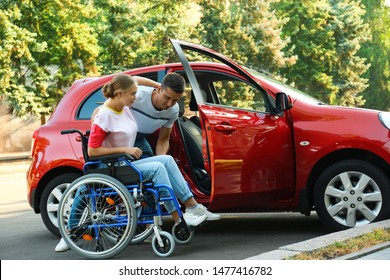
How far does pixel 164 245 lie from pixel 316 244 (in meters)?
1.27

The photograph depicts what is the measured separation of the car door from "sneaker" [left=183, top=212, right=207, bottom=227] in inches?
17.8

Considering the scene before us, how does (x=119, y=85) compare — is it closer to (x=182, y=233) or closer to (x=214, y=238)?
(x=182, y=233)

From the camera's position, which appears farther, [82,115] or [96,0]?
[96,0]

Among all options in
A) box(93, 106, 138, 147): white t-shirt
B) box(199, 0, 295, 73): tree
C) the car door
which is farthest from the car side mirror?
box(199, 0, 295, 73): tree

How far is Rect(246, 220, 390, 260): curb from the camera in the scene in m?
5.66

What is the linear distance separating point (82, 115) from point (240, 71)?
5.44 ft

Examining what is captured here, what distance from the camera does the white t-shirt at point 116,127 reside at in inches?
257

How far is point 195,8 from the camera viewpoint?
33.4m

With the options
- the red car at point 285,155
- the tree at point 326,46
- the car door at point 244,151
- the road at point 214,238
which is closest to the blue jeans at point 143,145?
the red car at point 285,155

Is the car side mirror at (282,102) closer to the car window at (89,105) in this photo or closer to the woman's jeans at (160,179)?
the woman's jeans at (160,179)

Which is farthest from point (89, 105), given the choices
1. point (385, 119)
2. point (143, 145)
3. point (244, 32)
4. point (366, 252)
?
point (244, 32)
